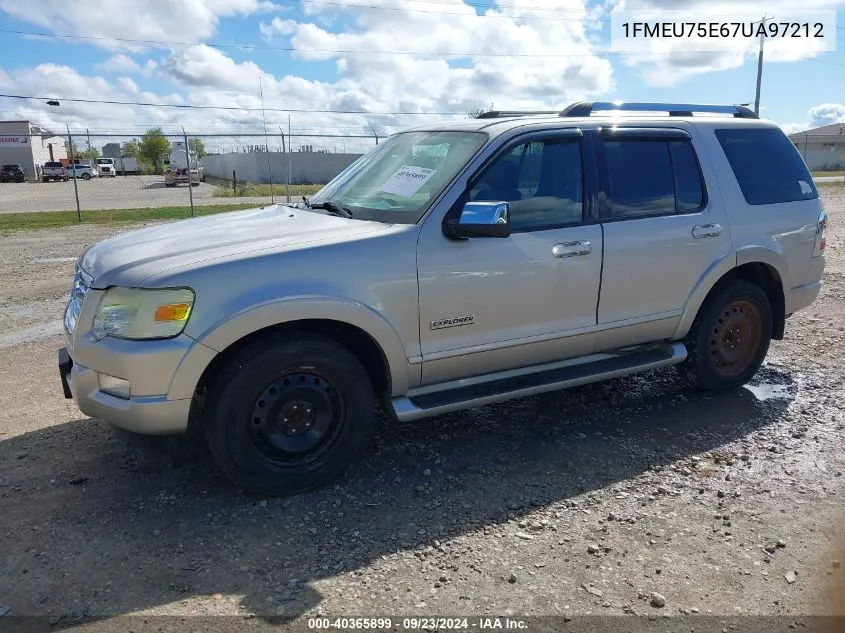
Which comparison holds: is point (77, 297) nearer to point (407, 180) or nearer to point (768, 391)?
point (407, 180)

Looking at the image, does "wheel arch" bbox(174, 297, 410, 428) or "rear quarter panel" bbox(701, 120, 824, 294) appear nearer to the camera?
"wheel arch" bbox(174, 297, 410, 428)

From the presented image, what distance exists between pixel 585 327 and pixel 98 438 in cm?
314

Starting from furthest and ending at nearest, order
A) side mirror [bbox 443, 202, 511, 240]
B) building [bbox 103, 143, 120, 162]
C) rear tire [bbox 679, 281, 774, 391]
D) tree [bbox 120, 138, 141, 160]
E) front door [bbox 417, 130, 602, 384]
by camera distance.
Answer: building [bbox 103, 143, 120, 162] → tree [bbox 120, 138, 141, 160] → rear tire [bbox 679, 281, 774, 391] → front door [bbox 417, 130, 602, 384] → side mirror [bbox 443, 202, 511, 240]

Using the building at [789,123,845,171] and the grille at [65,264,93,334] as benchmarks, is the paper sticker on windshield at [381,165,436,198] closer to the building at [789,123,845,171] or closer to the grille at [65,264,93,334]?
the grille at [65,264,93,334]

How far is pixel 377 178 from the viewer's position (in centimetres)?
448

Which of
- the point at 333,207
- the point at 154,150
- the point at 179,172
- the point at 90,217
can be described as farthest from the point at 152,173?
the point at 333,207

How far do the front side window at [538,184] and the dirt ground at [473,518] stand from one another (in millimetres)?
1409

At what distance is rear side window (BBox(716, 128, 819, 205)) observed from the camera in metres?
5.00

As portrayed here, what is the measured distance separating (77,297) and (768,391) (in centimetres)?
478

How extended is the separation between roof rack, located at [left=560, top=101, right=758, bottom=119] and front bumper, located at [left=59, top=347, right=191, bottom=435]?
3027 mm

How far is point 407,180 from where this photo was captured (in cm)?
420

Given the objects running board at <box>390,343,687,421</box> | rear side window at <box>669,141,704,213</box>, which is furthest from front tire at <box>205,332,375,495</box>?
rear side window at <box>669,141,704,213</box>

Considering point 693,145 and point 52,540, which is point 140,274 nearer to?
point 52,540

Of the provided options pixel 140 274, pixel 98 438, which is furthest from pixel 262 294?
pixel 98 438
